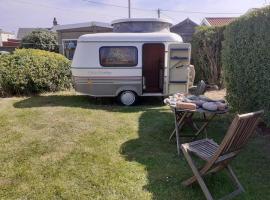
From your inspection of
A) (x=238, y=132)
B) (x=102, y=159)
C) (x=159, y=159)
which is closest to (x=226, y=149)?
(x=238, y=132)

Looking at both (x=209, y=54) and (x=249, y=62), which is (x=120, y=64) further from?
(x=209, y=54)

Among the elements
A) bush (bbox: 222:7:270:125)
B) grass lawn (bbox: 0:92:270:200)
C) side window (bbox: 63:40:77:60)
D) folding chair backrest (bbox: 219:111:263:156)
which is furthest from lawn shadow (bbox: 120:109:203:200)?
side window (bbox: 63:40:77:60)

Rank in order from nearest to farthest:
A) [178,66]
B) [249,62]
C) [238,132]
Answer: [238,132]
[249,62]
[178,66]

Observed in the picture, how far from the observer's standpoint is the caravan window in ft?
28.9

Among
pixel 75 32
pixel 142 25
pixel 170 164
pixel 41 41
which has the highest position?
pixel 142 25

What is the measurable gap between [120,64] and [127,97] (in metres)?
1.04

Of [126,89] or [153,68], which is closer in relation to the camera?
[126,89]

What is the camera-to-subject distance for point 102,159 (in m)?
4.87

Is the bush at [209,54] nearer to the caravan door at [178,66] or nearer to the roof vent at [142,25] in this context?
the roof vent at [142,25]

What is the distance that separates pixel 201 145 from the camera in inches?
161

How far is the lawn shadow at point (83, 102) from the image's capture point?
8719 mm

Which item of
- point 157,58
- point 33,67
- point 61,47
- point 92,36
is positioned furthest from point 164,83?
point 61,47

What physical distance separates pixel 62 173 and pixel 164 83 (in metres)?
5.34

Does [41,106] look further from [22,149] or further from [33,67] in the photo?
[22,149]
